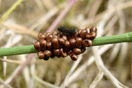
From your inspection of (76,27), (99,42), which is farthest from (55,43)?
(76,27)

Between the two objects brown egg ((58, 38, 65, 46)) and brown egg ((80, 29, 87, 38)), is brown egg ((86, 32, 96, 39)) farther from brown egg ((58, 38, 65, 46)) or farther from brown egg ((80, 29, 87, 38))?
brown egg ((58, 38, 65, 46))

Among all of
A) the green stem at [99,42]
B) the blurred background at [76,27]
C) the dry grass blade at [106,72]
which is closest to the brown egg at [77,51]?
the green stem at [99,42]

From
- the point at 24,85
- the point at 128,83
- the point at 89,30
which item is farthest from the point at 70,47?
the point at 128,83

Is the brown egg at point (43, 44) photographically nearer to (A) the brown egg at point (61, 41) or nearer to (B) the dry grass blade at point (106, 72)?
(A) the brown egg at point (61, 41)

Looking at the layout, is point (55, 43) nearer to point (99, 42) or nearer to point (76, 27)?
point (99, 42)

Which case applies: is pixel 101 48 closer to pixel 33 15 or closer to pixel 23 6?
pixel 33 15
